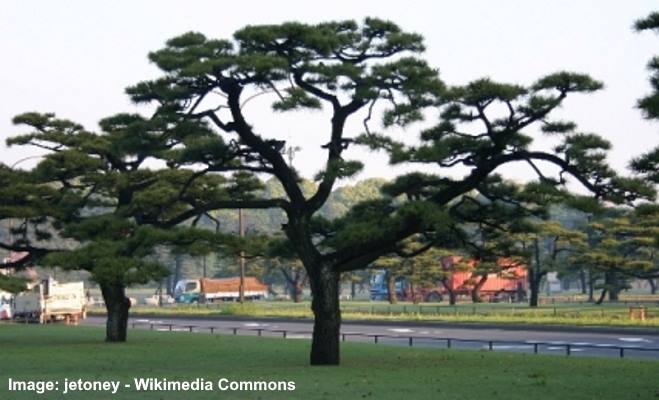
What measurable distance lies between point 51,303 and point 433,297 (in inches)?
1574

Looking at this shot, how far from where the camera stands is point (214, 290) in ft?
324

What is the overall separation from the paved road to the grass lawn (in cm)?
324

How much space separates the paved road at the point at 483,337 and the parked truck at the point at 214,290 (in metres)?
43.8

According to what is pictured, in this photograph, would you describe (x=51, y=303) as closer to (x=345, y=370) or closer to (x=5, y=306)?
(x=5, y=306)

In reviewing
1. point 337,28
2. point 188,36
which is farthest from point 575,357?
point 188,36

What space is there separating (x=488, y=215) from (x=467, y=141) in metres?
2.84

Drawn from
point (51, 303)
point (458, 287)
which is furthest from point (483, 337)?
point (458, 287)

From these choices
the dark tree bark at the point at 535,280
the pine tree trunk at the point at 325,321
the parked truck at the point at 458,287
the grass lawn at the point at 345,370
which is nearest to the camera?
the grass lawn at the point at 345,370

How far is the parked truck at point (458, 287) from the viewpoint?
73.8 metres

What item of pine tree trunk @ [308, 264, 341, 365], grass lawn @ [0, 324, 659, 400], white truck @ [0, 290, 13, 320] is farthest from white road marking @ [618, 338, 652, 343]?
white truck @ [0, 290, 13, 320]

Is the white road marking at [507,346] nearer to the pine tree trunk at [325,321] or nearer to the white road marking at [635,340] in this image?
the white road marking at [635,340]

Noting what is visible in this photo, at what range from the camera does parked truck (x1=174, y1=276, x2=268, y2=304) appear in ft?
321

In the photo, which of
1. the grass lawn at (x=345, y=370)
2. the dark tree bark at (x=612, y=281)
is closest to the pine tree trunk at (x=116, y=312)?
the grass lawn at (x=345, y=370)

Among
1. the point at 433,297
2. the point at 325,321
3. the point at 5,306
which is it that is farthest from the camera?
the point at 433,297
